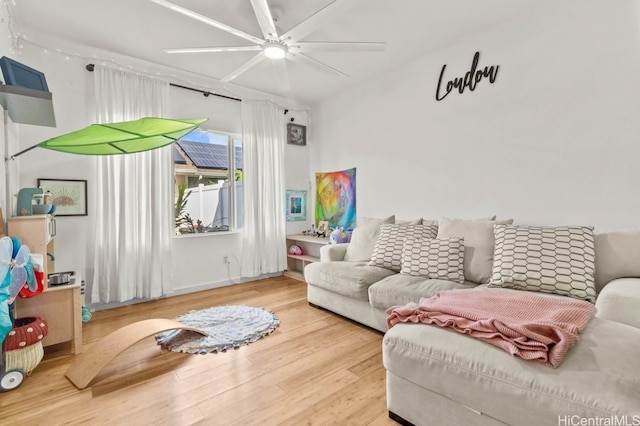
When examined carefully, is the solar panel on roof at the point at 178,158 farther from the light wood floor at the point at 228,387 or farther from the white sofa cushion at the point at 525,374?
the white sofa cushion at the point at 525,374

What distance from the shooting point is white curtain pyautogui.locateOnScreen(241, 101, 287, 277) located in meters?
4.01

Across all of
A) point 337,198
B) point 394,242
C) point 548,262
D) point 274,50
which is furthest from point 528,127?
point 337,198

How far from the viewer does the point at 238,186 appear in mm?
4125

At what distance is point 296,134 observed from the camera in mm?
4590

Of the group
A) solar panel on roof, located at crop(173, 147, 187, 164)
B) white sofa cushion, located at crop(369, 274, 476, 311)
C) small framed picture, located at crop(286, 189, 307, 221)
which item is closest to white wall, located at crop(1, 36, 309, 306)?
solar panel on roof, located at crop(173, 147, 187, 164)

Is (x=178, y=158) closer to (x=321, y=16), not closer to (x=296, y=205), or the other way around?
(x=296, y=205)

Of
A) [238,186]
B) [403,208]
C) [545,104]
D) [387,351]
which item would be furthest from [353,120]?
[387,351]

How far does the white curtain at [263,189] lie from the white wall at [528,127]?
1418 mm

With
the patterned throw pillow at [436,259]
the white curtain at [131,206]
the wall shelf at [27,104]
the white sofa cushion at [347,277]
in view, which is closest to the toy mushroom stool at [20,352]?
the white curtain at [131,206]

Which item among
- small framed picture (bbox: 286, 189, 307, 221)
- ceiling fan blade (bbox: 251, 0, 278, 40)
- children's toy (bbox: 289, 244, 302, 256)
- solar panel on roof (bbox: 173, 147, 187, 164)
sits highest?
ceiling fan blade (bbox: 251, 0, 278, 40)

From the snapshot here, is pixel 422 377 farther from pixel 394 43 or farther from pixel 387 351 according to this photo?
pixel 394 43

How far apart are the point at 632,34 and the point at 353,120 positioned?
263 centimetres

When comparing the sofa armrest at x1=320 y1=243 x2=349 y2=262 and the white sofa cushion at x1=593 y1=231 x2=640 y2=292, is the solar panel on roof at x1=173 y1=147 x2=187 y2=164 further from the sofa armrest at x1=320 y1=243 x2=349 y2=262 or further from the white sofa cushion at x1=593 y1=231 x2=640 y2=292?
the white sofa cushion at x1=593 y1=231 x2=640 y2=292

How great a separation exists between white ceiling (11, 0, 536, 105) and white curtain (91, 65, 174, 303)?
371 millimetres
